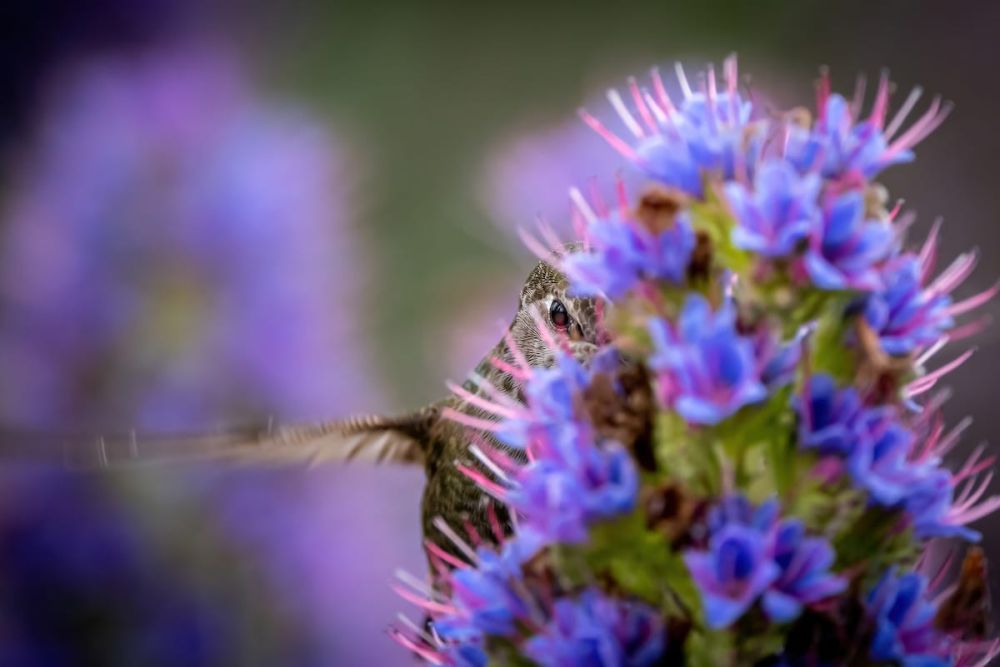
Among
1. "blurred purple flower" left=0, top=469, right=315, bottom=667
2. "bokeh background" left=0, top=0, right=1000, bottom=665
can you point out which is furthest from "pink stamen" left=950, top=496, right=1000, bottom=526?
"blurred purple flower" left=0, top=469, right=315, bottom=667

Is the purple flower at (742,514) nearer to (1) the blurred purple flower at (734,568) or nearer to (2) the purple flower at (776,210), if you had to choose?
(1) the blurred purple flower at (734,568)

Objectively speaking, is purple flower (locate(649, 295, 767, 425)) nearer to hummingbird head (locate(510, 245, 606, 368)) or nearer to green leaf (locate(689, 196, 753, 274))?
green leaf (locate(689, 196, 753, 274))

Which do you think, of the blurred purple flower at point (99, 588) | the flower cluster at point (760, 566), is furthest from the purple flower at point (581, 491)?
the blurred purple flower at point (99, 588)

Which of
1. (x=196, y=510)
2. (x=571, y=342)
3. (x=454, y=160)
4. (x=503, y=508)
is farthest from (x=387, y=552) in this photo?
(x=454, y=160)

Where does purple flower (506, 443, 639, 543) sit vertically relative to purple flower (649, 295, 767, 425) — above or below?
below

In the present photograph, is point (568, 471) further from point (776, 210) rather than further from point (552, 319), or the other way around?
point (552, 319)

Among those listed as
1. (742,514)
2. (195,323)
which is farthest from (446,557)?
(195,323)
